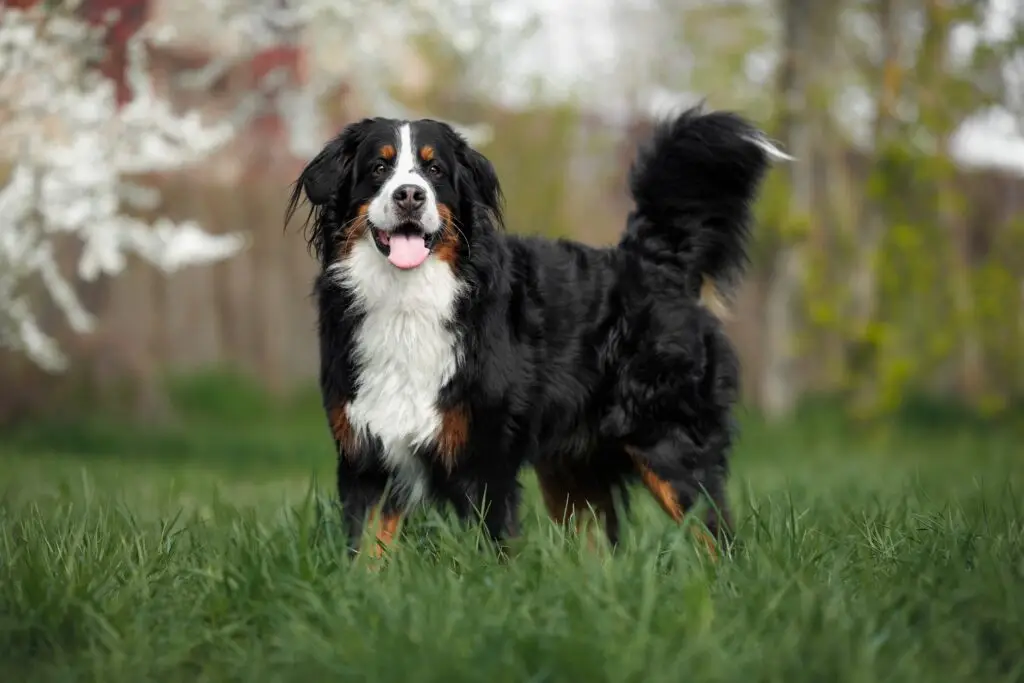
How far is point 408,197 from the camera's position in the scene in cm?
383

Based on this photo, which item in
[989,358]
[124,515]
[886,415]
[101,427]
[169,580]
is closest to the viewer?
[169,580]

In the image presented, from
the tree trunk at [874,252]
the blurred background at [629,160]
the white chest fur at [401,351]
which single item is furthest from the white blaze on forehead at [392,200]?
the tree trunk at [874,252]

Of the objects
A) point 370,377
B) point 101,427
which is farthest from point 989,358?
point 370,377

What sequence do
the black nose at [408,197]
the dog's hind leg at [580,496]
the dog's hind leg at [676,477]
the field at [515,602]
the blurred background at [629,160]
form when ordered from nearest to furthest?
the field at [515,602]
the black nose at [408,197]
the dog's hind leg at [676,477]
the dog's hind leg at [580,496]
the blurred background at [629,160]

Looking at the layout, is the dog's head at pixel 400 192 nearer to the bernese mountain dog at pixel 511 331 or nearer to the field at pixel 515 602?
the bernese mountain dog at pixel 511 331

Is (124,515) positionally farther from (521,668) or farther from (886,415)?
(886,415)

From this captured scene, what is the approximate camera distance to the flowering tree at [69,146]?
679cm

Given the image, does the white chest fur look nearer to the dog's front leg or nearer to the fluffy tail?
the dog's front leg

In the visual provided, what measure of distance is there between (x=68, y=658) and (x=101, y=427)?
22.2ft

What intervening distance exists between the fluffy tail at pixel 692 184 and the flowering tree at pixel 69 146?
3487 millimetres

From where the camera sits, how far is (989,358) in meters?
11.4

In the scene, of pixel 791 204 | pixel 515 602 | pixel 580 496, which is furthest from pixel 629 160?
pixel 515 602

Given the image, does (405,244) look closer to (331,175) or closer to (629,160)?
(331,175)

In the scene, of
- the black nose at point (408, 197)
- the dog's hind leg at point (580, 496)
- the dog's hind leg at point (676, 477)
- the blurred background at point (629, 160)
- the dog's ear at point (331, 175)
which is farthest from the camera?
the blurred background at point (629, 160)
